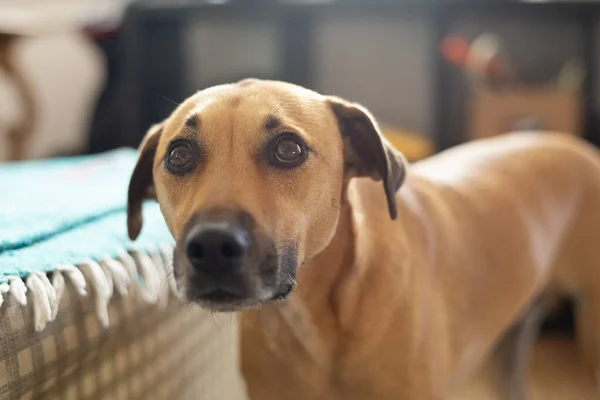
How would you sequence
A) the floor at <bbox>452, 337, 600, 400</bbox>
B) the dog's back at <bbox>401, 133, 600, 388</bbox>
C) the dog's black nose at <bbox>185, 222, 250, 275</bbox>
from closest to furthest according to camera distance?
→ the dog's black nose at <bbox>185, 222, 250, 275</bbox>, the dog's back at <bbox>401, 133, 600, 388</bbox>, the floor at <bbox>452, 337, 600, 400</bbox>

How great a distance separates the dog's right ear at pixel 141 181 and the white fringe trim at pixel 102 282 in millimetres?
65

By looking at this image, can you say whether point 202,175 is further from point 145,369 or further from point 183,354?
point 183,354

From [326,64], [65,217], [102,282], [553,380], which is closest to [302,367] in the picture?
[102,282]

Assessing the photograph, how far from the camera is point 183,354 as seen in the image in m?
1.53

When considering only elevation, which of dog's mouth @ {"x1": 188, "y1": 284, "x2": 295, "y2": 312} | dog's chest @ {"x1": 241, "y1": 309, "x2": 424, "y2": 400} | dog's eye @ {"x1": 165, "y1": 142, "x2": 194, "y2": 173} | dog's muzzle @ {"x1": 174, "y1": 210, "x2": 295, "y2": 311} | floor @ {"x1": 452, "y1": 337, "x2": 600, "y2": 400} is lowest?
floor @ {"x1": 452, "y1": 337, "x2": 600, "y2": 400}

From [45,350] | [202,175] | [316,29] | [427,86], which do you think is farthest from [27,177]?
[427,86]

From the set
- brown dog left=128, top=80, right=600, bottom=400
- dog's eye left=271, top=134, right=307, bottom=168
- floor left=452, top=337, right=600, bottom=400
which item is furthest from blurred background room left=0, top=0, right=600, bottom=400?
dog's eye left=271, top=134, right=307, bottom=168

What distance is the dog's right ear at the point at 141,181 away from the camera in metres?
1.20

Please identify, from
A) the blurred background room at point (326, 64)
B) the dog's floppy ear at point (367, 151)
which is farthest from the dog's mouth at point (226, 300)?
the blurred background room at point (326, 64)

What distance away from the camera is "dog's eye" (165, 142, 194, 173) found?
3.41 ft

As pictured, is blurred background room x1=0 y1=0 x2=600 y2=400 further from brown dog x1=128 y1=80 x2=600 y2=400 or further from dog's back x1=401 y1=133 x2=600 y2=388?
brown dog x1=128 y1=80 x2=600 y2=400

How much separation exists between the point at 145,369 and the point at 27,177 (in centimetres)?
87

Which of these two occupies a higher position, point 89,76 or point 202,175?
point 202,175

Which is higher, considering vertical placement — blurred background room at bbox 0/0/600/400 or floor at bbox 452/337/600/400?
blurred background room at bbox 0/0/600/400
